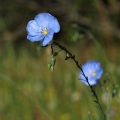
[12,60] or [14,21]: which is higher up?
[12,60]

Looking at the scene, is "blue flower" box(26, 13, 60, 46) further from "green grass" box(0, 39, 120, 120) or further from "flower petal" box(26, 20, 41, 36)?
"green grass" box(0, 39, 120, 120)

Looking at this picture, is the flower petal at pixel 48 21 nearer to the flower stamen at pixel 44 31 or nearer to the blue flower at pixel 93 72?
the flower stamen at pixel 44 31

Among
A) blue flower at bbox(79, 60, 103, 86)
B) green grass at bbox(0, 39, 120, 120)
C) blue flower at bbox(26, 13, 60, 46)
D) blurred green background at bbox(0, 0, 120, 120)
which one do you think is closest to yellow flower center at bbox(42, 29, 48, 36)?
blue flower at bbox(26, 13, 60, 46)

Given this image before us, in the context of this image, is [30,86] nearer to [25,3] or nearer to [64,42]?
[25,3]

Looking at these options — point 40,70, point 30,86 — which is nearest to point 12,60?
A: point 40,70

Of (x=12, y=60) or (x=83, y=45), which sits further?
(x=83, y=45)

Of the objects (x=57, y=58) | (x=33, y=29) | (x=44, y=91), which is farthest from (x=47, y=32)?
(x=57, y=58)

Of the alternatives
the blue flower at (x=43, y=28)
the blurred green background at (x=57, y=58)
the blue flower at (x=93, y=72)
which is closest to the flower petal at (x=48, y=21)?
the blue flower at (x=43, y=28)

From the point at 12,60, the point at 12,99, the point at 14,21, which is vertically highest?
the point at 12,99
